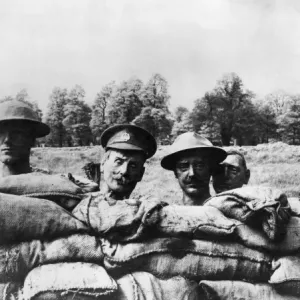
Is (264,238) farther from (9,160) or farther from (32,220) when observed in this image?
(9,160)

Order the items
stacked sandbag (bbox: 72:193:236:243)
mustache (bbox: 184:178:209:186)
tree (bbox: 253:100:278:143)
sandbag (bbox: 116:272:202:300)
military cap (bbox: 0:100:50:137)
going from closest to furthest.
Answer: sandbag (bbox: 116:272:202:300) → stacked sandbag (bbox: 72:193:236:243) → mustache (bbox: 184:178:209:186) → military cap (bbox: 0:100:50:137) → tree (bbox: 253:100:278:143)

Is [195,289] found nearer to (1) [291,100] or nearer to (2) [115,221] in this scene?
(2) [115,221]

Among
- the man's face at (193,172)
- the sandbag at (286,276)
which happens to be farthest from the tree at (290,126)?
the sandbag at (286,276)

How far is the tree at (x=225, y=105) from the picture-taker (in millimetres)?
48000

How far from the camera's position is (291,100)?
2096 inches

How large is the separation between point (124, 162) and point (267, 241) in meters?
1.24

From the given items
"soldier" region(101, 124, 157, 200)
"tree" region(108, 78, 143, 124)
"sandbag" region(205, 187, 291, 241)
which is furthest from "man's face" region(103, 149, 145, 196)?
"tree" region(108, 78, 143, 124)

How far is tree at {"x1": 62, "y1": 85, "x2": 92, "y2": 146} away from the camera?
1825 inches

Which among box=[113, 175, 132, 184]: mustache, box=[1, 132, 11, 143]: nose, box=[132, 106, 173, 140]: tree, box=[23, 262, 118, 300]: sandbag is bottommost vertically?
box=[23, 262, 118, 300]: sandbag

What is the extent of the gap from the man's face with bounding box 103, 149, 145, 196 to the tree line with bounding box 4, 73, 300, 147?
1579 inches

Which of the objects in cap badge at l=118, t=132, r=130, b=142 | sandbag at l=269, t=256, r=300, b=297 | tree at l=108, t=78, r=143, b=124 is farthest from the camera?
tree at l=108, t=78, r=143, b=124

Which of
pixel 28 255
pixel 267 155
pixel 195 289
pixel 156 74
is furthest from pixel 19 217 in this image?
pixel 156 74

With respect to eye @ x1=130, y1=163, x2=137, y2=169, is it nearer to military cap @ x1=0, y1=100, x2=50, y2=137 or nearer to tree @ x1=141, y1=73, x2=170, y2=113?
military cap @ x1=0, y1=100, x2=50, y2=137

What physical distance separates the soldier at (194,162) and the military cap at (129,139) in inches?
18.1
